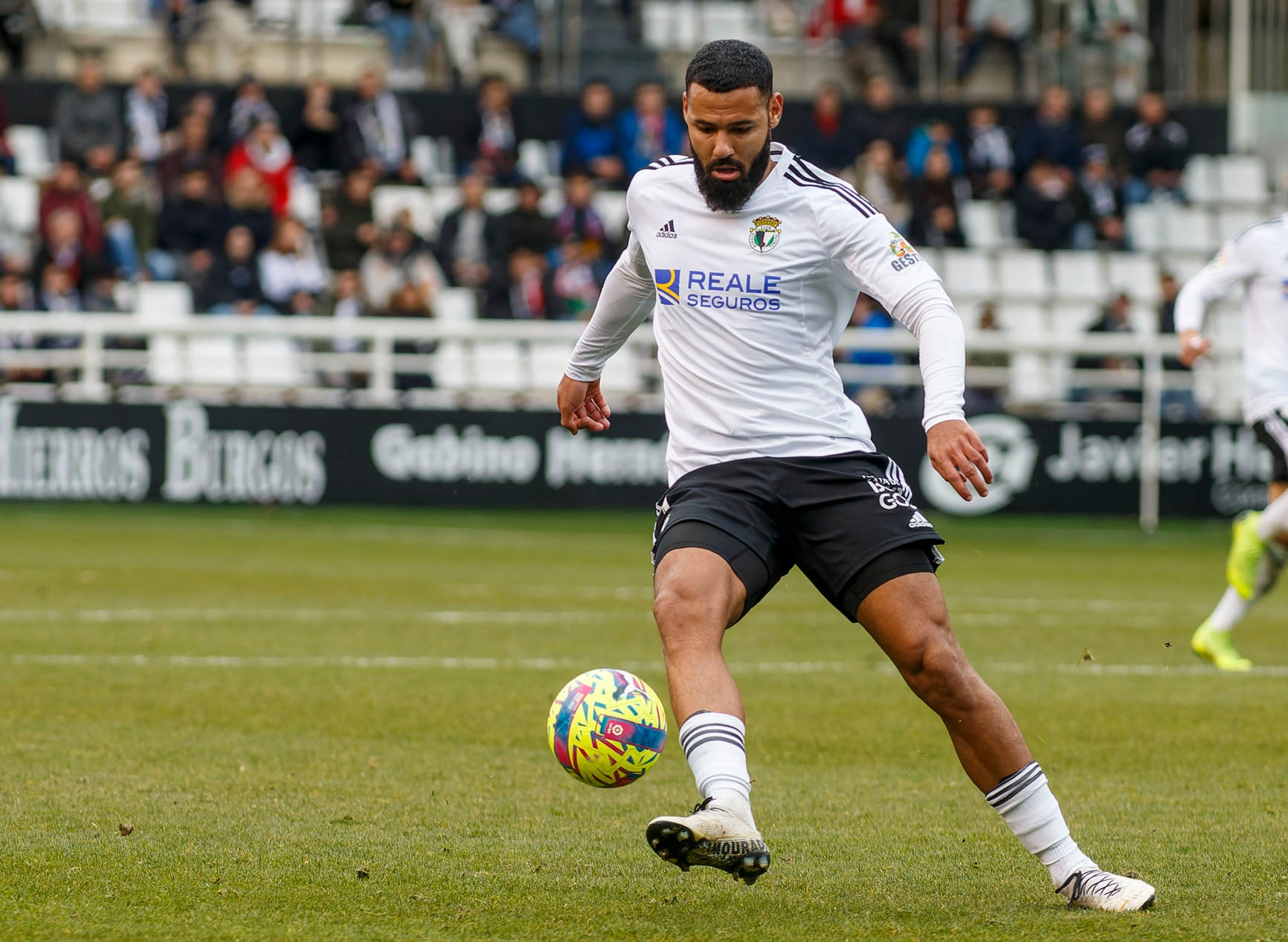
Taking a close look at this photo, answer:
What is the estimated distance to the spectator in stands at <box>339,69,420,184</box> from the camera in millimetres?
22562

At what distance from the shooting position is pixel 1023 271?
2322 centimetres

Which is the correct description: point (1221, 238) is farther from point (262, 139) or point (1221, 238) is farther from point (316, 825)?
point (316, 825)

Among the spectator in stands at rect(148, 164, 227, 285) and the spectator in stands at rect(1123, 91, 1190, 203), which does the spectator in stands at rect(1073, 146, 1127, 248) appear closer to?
the spectator in stands at rect(1123, 91, 1190, 203)

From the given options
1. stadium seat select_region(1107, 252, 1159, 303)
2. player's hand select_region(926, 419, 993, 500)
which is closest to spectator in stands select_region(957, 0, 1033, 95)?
stadium seat select_region(1107, 252, 1159, 303)

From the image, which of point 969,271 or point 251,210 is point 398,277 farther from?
point 969,271

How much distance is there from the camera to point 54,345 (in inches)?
770

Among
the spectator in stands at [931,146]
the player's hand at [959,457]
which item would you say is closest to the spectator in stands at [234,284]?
the spectator in stands at [931,146]

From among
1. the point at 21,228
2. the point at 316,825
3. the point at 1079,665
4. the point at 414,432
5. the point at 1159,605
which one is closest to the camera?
the point at 316,825

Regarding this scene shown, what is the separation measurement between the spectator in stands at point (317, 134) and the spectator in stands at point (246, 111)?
1.47 feet

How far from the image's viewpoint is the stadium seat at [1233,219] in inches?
958

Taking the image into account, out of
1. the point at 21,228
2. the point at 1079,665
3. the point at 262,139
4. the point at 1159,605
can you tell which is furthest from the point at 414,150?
the point at 1079,665

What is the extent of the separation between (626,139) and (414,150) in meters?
2.46

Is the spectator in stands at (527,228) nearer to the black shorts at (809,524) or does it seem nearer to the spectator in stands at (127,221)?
the spectator in stands at (127,221)

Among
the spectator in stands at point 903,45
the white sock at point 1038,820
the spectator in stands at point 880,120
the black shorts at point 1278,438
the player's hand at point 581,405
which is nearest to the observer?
the white sock at point 1038,820
